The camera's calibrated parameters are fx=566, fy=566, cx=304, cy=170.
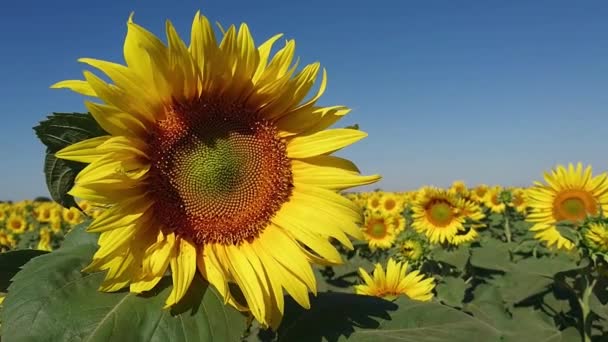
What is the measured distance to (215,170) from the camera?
7.00 ft

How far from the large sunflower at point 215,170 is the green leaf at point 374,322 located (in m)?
0.12

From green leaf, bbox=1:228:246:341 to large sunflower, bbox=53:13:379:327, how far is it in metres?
0.05

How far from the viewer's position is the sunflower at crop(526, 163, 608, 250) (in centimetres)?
758

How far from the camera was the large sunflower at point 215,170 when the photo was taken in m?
1.70

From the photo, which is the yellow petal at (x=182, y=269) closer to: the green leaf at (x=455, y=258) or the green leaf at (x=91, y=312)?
the green leaf at (x=91, y=312)

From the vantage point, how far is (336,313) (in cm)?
199

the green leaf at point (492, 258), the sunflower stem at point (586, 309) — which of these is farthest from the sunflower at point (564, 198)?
the sunflower stem at point (586, 309)

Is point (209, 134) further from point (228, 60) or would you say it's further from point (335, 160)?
point (335, 160)

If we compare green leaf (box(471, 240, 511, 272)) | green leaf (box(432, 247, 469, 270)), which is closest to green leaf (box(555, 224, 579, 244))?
green leaf (box(471, 240, 511, 272))

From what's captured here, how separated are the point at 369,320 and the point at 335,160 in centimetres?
59

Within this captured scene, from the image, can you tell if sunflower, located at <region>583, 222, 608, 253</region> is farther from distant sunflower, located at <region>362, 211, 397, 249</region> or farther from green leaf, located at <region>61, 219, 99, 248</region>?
distant sunflower, located at <region>362, 211, 397, 249</region>

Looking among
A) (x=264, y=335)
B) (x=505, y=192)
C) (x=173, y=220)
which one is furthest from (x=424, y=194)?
(x=173, y=220)

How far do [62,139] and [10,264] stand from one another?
48 cm

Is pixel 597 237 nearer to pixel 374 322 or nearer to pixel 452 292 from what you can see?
pixel 452 292
